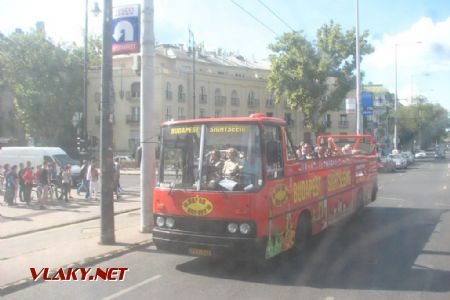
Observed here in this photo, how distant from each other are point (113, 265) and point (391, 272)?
4.68 m

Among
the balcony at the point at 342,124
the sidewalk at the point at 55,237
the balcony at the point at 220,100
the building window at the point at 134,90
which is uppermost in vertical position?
the building window at the point at 134,90

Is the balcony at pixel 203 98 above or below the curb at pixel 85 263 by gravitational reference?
above

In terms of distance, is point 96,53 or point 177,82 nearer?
point 177,82

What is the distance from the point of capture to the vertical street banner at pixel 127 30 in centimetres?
1143

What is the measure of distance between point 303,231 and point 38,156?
71.9ft

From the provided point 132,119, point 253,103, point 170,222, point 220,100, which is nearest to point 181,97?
point 220,100

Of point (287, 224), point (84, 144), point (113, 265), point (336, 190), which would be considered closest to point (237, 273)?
point (287, 224)

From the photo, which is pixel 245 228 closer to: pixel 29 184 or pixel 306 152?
pixel 306 152

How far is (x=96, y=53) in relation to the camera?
62.4m

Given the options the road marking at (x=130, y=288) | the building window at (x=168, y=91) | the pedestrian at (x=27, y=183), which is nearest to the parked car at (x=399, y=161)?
the building window at (x=168, y=91)

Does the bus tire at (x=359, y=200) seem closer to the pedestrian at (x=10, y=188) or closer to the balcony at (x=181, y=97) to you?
the pedestrian at (x=10, y=188)

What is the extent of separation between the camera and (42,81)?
2146 inches

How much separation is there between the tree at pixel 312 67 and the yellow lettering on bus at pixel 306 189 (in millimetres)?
46183

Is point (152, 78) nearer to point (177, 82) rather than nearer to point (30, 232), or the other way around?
point (30, 232)
